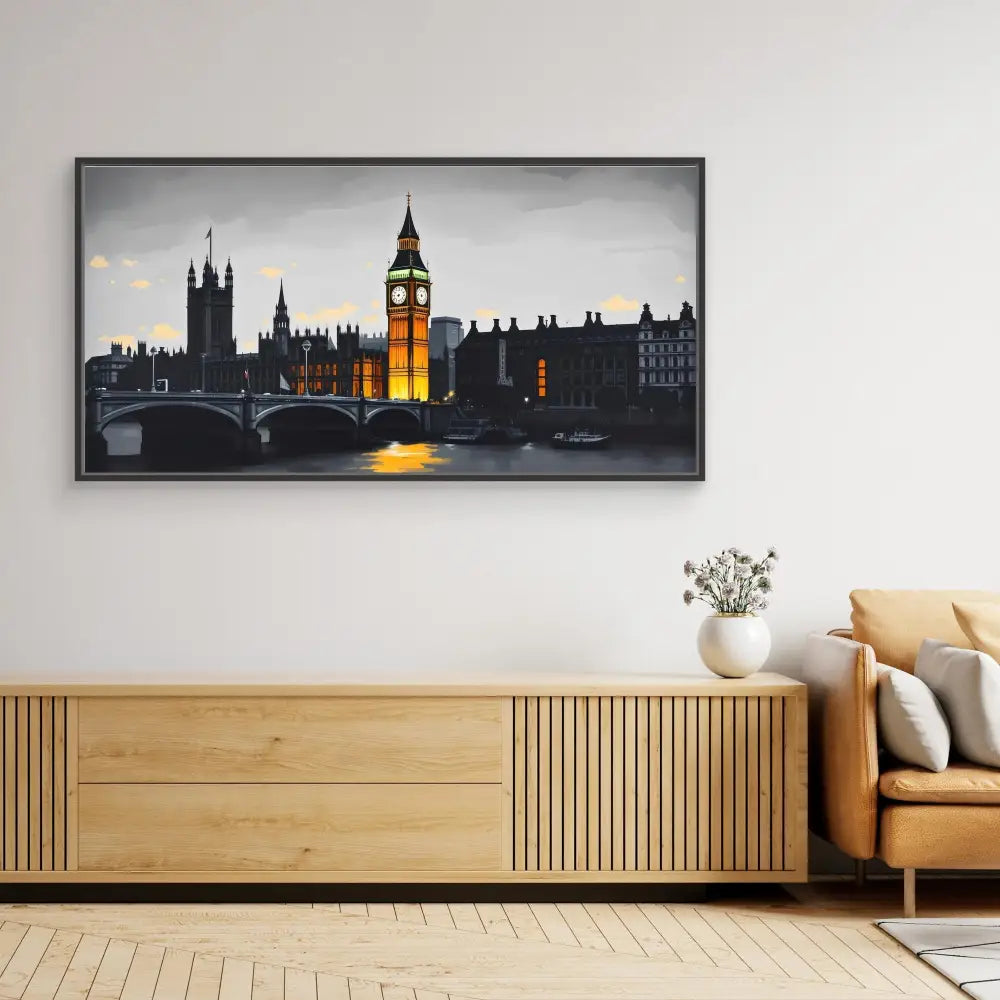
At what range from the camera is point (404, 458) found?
139 inches

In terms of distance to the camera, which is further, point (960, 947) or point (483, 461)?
point (483, 461)

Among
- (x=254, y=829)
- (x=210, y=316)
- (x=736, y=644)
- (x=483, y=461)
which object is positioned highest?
(x=210, y=316)

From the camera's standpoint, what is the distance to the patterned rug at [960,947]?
2.56m

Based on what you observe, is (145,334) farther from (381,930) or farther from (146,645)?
(381,930)

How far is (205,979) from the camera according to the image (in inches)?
102

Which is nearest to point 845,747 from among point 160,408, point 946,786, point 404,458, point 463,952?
point 946,786

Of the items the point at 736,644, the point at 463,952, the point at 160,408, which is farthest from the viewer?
the point at 160,408

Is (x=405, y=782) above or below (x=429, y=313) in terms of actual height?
below

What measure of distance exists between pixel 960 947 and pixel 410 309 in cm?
231

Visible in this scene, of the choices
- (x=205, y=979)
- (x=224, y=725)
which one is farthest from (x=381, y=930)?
(x=224, y=725)

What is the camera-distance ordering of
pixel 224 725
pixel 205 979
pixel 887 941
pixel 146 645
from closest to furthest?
1. pixel 205 979
2. pixel 887 941
3. pixel 224 725
4. pixel 146 645

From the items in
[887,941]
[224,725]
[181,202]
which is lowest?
[887,941]

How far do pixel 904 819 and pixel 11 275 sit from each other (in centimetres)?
300

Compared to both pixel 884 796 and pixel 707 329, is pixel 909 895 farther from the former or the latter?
pixel 707 329
